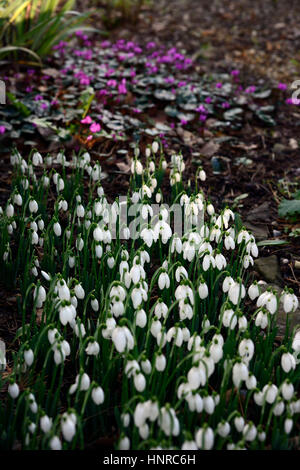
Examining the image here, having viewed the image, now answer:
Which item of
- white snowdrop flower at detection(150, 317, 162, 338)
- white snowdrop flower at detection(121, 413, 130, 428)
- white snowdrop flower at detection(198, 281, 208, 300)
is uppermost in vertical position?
white snowdrop flower at detection(198, 281, 208, 300)

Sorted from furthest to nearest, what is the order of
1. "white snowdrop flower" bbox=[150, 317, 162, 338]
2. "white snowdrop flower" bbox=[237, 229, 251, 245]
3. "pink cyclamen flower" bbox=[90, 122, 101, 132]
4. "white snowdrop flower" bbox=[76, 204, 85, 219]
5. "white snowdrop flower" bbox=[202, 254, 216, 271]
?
"pink cyclamen flower" bbox=[90, 122, 101, 132] < "white snowdrop flower" bbox=[76, 204, 85, 219] < "white snowdrop flower" bbox=[237, 229, 251, 245] < "white snowdrop flower" bbox=[202, 254, 216, 271] < "white snowdrop flower" bbox=[150, 317, 162, 338]

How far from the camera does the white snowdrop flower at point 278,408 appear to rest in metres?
1.84

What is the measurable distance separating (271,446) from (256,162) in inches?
102

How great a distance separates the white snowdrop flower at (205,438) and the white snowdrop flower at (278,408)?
0.25 meters

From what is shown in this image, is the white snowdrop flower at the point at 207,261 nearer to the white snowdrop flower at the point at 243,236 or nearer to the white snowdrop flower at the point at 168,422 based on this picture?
the white snowdrop flower at the point at 243,236

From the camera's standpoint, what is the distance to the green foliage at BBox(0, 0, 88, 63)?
15.1ft

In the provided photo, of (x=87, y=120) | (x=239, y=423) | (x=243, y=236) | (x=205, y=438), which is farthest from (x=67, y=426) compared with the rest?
(x=87, y=120)

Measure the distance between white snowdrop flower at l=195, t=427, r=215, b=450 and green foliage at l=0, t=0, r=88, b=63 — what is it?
3.62 m

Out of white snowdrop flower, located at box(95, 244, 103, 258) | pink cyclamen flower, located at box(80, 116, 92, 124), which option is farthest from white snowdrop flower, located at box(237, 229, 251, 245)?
pink cyclamen flower, located at box(80, 116, 92, 124)

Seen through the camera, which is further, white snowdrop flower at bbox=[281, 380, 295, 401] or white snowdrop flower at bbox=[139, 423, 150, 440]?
white snowdrop flower at bbox=[281, 380, 295, 401]

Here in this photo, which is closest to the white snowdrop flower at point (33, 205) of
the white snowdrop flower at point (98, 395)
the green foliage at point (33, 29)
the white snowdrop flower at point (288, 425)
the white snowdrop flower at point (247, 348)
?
the white snowdrop flower at point (98, 395)

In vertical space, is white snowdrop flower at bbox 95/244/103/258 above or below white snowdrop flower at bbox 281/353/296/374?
above

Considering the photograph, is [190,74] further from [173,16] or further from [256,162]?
[173,16]

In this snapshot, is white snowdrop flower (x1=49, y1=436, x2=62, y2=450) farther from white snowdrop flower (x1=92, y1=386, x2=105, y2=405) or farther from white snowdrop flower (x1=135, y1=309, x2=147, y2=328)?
white snowdrop flower (x1=135, y1=309, x2=147, y2=328)
